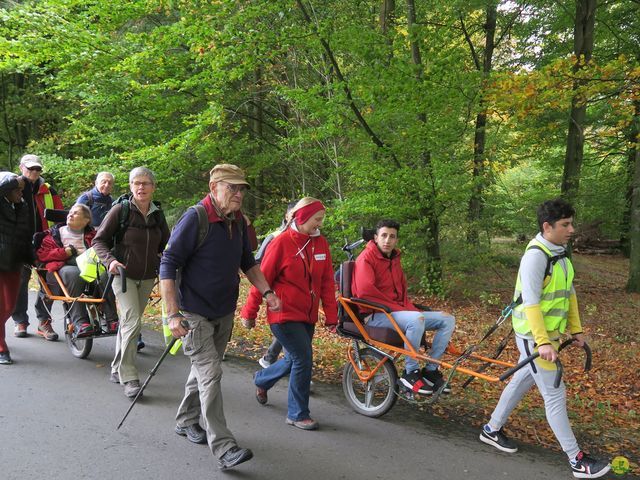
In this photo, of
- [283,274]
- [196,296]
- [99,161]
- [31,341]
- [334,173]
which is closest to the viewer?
[196,296]

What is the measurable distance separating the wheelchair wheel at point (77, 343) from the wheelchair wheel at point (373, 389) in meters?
3.21

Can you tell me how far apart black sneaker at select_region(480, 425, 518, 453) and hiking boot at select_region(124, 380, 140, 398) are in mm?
3256

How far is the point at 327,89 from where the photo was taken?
8578mm

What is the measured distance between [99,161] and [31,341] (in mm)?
6241

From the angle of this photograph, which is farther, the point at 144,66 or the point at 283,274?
the point at 144,66

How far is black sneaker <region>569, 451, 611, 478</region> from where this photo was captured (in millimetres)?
3568

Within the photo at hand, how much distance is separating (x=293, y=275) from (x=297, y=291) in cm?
15

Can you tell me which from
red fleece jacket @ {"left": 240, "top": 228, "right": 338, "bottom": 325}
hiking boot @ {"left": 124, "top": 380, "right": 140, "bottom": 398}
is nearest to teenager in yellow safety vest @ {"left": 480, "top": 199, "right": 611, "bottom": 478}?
red fleece jacket @ {"left": 240, "top": 228, "right": 338, "bottom": 325}

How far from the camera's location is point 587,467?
3602 mm

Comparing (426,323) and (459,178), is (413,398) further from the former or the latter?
(459,178)

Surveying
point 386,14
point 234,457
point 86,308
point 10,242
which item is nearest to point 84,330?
point 86,308

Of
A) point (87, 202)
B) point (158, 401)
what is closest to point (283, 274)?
point (158, 401)

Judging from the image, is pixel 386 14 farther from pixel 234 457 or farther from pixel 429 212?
pixel 234 457

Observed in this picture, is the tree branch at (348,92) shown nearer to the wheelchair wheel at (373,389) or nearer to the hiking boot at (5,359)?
the wheelchair wheel at (373,389)
